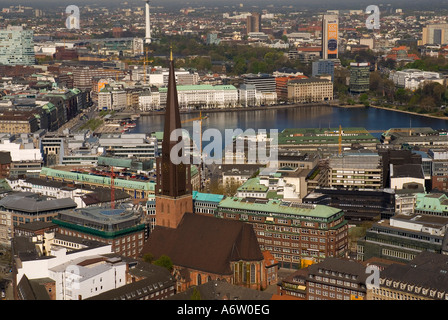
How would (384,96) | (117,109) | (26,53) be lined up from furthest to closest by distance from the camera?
(26,53), (384,96), (117,109)

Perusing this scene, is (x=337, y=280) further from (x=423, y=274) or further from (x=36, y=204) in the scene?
(x=36, y=204)

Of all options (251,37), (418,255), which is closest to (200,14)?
(251,37)

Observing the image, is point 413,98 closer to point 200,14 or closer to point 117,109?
point 117,109

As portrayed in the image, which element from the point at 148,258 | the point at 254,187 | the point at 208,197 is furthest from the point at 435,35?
the point at 148,258

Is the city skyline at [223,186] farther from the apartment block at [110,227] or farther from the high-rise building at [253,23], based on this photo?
the high-rise building at [253,23]

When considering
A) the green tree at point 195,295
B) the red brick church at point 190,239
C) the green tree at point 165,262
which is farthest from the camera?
the green tree at point 165,262

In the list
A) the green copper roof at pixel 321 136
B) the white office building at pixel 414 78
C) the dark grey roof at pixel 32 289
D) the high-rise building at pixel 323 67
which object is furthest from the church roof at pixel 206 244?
the high-rise building at pixel 323 67
